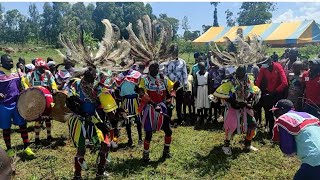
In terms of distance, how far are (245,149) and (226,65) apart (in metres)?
1.87

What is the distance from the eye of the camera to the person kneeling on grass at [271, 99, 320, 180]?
3770 mm

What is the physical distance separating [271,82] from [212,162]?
2.56 meters

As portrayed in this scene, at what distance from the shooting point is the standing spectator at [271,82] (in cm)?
794

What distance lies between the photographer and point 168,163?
22.5 feet

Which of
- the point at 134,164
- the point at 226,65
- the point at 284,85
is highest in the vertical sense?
the point at 226,65

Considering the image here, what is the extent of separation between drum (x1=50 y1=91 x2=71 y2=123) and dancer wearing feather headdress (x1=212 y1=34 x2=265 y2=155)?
11.6 ft

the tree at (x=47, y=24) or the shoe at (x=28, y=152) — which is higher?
the tree at (x=47, y=24)

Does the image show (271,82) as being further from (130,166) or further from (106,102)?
(106,102)

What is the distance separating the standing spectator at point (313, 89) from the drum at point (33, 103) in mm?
5398

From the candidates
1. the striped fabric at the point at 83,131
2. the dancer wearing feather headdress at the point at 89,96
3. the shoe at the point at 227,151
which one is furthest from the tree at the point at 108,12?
the striped fabric at the point at 83,131

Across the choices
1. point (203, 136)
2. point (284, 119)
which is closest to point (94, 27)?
point (203, 136)

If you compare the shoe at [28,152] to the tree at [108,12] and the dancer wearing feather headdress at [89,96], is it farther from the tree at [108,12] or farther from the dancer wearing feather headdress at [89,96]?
the tree at [108,12]

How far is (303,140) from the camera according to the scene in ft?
12.5

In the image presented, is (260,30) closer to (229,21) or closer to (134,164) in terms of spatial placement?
(134,164)
